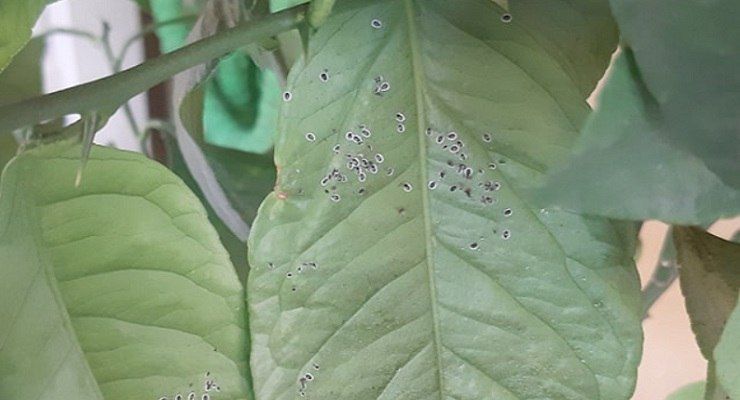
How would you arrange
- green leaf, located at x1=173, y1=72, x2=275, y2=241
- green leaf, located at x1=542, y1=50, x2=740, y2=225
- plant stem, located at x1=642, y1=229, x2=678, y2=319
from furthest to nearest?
plant stem, located at x1=642, y1=229, x2=678, y2=319 < green leaf, located at x1=173, y1=72, x2=275, y2=241 < green leaf, located at x1=542, y1=50, x2=740, y2=225

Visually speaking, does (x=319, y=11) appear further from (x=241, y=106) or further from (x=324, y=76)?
(x=241, y=106)

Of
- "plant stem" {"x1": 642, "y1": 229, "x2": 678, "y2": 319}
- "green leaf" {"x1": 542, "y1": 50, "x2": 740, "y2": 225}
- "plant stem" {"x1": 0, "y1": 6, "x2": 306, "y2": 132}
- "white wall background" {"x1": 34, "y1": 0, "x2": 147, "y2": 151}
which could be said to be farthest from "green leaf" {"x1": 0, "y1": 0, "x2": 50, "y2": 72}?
"white wall background" {"x1": 34, "y1": 0, "x2": 147, "y2": 151}

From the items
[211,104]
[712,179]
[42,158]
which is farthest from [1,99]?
[712,179]

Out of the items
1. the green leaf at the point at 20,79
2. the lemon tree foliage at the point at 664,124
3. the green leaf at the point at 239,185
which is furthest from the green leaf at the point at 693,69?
the green leaf at the point at 20,79

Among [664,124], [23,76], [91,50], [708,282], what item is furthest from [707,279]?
[91,50]

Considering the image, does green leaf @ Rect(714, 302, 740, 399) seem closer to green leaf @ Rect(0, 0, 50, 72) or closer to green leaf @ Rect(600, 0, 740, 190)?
green leaf @ Rect(600, 0, 740, 190)
